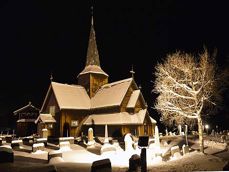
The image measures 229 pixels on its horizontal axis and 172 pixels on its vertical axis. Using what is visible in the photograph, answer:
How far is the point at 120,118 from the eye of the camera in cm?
3056

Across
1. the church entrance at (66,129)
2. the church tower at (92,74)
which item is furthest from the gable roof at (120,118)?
the church tower at (92,74)

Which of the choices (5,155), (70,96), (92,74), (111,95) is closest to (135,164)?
(5,155)

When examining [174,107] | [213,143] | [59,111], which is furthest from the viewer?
[59,111]

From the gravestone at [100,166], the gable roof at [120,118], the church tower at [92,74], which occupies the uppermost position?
the church tower at [92,74]

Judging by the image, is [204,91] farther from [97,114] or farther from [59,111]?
[59,111]

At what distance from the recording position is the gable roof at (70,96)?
34.4m

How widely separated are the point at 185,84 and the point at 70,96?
21.6 m

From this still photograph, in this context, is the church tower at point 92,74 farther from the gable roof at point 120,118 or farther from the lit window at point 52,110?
the lit window at point 52,110

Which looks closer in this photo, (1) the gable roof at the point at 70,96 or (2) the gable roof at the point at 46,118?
(2) the gable roof at the point at 46,118

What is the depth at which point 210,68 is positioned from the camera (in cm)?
1928

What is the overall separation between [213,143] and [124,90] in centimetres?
1451

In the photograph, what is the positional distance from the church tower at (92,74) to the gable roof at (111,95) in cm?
166

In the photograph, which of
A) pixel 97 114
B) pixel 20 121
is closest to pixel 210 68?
pixel 97 114

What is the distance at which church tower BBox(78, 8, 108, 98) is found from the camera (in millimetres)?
40000
